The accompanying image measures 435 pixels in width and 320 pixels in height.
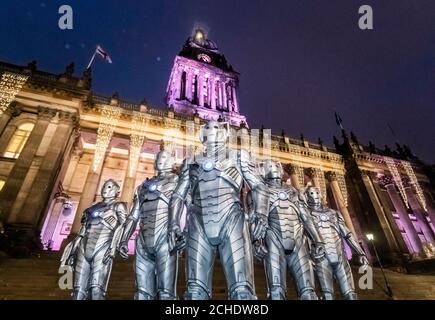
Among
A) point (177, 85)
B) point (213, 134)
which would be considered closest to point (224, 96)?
point (177, 85)

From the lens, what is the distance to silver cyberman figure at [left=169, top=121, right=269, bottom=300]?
405 centimetres

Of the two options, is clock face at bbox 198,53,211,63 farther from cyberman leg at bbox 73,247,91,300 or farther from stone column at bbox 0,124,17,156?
cyberman leg at bbox 73,247,91,300

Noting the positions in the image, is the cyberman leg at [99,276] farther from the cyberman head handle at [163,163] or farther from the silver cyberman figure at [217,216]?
the silver cyberman figure at [217,216]

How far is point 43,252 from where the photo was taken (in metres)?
13.1

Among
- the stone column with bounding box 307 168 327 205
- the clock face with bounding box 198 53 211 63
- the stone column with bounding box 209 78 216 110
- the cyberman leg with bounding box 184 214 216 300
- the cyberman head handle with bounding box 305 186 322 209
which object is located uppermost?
the clock face with bounding box 198 53 211 63

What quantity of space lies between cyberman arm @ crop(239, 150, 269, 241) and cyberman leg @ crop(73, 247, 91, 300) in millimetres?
3815

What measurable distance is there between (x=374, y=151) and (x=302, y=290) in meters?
29.6

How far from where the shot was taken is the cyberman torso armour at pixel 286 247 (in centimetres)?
529

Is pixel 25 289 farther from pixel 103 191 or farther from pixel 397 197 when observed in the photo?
pixel 397 197

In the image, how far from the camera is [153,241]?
5020mm

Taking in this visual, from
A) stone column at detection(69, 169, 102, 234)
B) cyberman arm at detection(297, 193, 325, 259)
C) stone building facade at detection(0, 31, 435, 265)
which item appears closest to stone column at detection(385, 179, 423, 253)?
stone building facade at detection(0, 31, 435, 265)

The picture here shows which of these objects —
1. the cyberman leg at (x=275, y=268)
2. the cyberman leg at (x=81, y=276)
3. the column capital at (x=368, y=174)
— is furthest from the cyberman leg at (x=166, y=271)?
the column capital at (x=368, y=174)

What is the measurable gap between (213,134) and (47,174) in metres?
16.0
